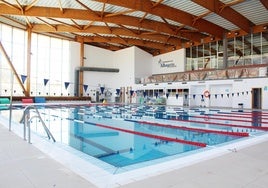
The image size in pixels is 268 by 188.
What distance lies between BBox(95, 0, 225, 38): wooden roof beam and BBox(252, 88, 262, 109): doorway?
509 centimetres

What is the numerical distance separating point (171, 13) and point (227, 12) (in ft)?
10.8

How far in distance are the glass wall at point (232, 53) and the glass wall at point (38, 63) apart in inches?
442

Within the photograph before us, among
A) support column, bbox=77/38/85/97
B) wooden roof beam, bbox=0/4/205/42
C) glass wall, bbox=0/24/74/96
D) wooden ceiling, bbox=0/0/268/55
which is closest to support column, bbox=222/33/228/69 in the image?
wooden ceiling, bbox=0/0/268/55

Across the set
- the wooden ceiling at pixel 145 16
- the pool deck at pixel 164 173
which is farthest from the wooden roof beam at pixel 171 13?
the pool deck at pixel 164 173

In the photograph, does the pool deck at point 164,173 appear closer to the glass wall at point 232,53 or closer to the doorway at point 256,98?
the doorway at point 256,98

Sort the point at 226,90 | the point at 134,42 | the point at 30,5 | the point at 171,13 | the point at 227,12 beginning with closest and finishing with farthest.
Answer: the point at 227,12 < the point at 171,13 < the point at 30,5 < the point at 226,90 < the point at 134,42

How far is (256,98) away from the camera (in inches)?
623

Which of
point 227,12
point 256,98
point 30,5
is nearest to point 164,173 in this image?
point 227,12

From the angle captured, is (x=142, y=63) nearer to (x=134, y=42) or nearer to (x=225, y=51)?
(x=134, y=42)

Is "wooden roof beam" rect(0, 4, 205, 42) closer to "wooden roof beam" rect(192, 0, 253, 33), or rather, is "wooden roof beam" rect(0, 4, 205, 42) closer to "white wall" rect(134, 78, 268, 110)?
"wooden roof beam" rect(192, 0, 253, 33)

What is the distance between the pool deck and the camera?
228 centimetres

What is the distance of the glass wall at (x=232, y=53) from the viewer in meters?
16.7

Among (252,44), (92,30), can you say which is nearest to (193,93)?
(252,44)

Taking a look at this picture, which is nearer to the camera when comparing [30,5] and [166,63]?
[30,5]
